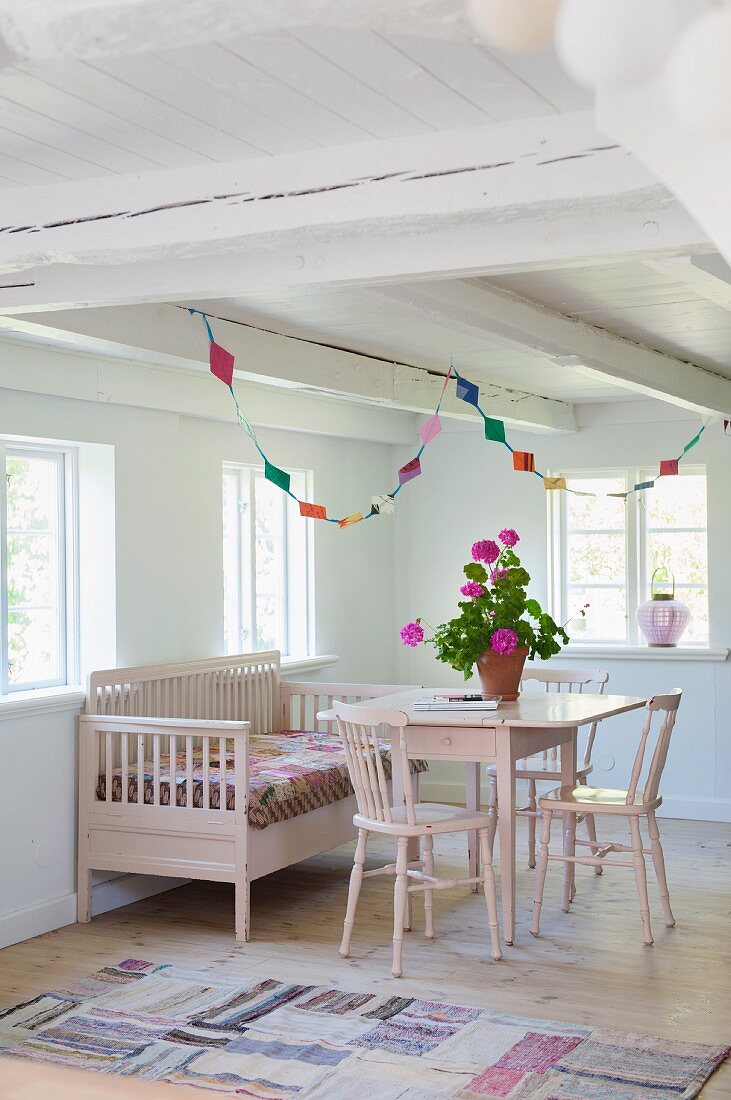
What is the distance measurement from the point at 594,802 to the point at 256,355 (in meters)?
2.15

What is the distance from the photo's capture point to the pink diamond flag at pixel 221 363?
157 inches

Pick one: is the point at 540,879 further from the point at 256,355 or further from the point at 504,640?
the point at 256,355

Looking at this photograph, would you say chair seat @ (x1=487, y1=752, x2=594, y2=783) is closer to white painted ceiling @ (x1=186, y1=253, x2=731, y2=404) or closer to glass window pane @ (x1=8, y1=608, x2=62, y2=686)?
white painted ceiling @ (x1=186, y1=253, x2=731, y2=404)

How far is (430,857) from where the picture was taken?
14.9ft

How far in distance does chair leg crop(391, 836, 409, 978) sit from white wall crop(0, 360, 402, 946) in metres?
1.48

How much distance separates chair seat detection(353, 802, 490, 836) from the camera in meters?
4.14

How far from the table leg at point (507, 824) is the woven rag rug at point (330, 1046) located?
0.66m

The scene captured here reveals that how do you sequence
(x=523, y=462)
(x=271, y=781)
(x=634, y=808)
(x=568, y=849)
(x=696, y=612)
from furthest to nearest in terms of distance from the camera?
1. (x=696, y=612)
2. (x=523, y=462)
3. (x=568, y=849)
4. (x=271, y=781)
5. (x=634, y=808)

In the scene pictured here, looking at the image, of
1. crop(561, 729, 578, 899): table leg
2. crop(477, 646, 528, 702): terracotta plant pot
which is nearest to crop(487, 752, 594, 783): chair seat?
crop(561, 729, 578, 899): table leg

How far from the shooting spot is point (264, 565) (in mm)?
6508

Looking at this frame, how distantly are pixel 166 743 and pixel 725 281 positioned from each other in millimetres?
3296

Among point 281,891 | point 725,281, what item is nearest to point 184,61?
point 725,281

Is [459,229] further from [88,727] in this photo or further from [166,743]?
[166,743]

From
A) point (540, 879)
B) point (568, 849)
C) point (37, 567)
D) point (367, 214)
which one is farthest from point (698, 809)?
point (367, 214)
